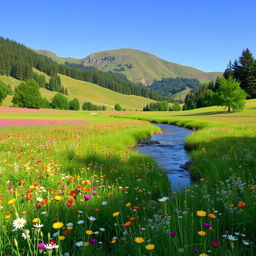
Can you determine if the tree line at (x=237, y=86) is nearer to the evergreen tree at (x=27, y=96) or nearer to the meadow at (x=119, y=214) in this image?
the meadow at (x=119, y=214)

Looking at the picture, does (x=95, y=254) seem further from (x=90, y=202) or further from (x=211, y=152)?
(x=211, y=152)

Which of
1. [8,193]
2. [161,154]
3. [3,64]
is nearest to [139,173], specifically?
[8,193]

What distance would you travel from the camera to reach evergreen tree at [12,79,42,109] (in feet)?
290

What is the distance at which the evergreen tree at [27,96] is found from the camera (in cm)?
8831

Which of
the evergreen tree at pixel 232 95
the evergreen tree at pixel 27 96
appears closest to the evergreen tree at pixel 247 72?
the evergreen tree at pixel 232 95

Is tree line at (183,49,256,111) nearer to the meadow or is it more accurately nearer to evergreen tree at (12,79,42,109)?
the meadow

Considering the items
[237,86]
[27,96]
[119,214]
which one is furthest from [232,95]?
[27,96]

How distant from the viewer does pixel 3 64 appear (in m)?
199

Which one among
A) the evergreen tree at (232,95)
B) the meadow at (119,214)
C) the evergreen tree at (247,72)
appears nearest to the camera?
the meadow at (119,214)

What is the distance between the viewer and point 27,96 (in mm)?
87938

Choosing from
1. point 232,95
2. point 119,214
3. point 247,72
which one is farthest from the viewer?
point 247,72

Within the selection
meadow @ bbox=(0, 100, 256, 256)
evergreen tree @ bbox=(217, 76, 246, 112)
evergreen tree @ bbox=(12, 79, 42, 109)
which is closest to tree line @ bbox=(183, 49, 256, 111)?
evergreen tree @ bbox=(217, 76, 246, 112)

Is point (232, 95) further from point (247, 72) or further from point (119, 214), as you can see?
point (119, 214)

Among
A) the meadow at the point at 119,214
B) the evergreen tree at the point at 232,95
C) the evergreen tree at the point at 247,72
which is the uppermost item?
the evergreen tree at the point at 247,72
